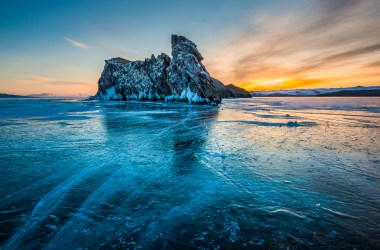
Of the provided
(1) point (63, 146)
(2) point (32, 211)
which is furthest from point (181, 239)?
(1) point (63, 146)

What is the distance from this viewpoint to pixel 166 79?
77000 millimetres

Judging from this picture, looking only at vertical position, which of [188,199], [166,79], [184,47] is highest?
[184,47]

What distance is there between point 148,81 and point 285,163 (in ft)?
269

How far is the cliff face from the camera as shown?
59.4 meters

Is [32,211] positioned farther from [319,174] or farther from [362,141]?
[362,141]

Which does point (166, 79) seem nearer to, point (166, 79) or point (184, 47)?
point (166, 79)

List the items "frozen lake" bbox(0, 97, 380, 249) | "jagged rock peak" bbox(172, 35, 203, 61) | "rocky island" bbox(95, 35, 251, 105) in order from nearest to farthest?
1. "frozen lake" bbox(0, 97, 380, 249)
2. "rocky island" bbox(95, 35, 251, 105)
3. "jagged rock peak" bbox(172, 35, 203, 61)

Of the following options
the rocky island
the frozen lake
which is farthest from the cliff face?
the frozen lake

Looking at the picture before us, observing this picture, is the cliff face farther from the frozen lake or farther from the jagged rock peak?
the frozen lake

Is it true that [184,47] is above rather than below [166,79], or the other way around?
above

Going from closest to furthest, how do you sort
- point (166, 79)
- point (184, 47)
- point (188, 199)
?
point (188, 199) → point (184, 47) → point (166, 79)

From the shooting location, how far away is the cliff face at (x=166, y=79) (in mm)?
59406

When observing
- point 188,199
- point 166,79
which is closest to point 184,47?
point 166,79

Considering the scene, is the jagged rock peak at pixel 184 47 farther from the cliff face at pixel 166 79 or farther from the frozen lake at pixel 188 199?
the frozen lake at pixel 188 199
